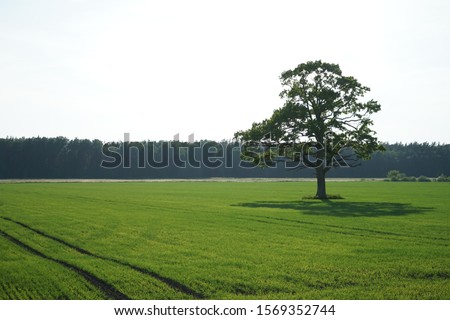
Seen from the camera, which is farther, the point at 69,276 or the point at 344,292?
the point at 69,276

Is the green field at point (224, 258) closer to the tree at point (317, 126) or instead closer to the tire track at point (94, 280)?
the tire track at point (94, 280)

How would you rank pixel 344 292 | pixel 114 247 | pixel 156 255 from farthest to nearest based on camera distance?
pixel 114 247 < pixel 156 255 < pixel 344 292

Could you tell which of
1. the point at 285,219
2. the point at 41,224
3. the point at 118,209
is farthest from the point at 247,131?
the point at 41,224

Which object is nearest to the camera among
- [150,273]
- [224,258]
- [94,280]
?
[94,280]

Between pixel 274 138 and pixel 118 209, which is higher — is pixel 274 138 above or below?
above

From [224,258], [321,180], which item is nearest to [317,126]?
[321,180]

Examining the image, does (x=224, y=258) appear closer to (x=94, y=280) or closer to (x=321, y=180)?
(x=94, y=280)

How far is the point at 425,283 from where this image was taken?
1664 centimetres

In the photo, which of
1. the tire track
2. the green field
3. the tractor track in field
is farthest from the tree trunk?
the tire track

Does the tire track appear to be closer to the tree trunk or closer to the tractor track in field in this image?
the tractor track in field

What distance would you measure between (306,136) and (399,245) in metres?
36.3

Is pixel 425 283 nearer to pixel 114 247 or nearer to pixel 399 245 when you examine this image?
pixel 399 245

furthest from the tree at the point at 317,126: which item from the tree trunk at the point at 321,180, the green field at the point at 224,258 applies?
the green field at the point at 224,258
